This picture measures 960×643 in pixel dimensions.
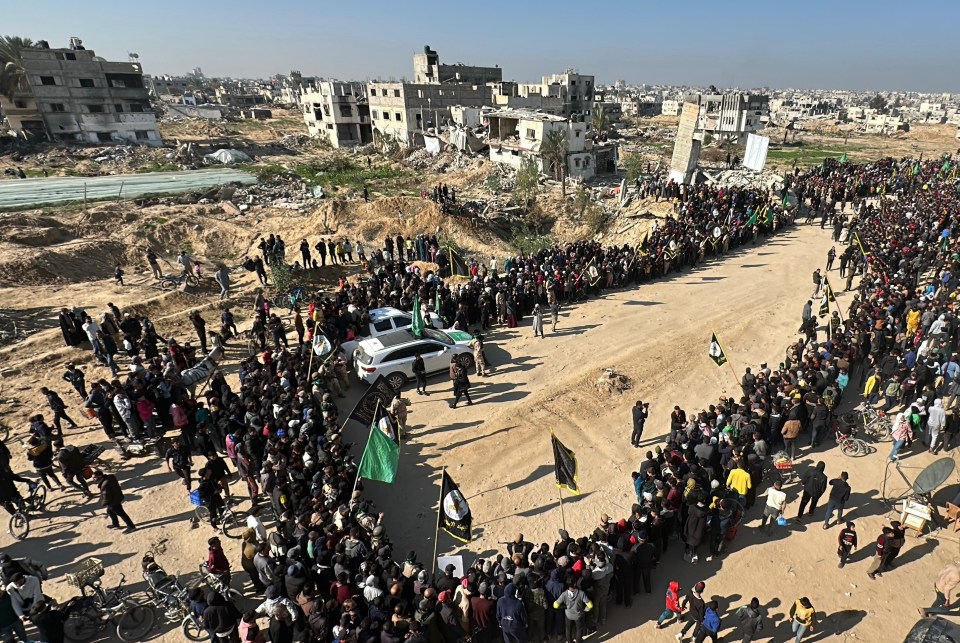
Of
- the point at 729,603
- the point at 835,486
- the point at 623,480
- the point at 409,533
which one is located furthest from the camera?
the point at 623,480

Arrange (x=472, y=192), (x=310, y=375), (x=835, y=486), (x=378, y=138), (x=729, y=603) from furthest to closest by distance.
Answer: (x=378, y=138), (x=472, y=192), (x=310, y=375), (x=835, y=486), (x=729, y=603)

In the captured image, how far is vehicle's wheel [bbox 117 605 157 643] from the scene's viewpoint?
8.02m

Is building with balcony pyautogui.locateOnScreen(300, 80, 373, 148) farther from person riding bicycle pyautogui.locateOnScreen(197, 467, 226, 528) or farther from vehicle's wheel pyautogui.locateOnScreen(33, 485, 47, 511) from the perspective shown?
person riding bicycle pyautogui.locateOnScreen(197, 467, 226, 528)

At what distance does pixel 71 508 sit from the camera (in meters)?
10.5

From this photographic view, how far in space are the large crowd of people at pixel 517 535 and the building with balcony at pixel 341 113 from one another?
5601cm

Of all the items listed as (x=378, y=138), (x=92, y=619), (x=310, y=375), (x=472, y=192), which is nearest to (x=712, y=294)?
(x=310, y=375)

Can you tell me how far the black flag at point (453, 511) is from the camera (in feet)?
29.1

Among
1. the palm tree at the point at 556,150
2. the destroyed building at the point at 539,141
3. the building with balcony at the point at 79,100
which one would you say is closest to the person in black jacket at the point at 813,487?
the palm tree at the point at 556,150

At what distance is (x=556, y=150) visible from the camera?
43906 millimetres

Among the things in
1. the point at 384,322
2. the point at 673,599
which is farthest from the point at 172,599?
the point at 384,322

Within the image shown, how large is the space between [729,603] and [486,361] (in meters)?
9.05

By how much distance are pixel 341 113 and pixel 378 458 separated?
68.7m

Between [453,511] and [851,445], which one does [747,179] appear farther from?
[453,511]

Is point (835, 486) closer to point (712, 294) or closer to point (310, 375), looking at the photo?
point (310, 375)
